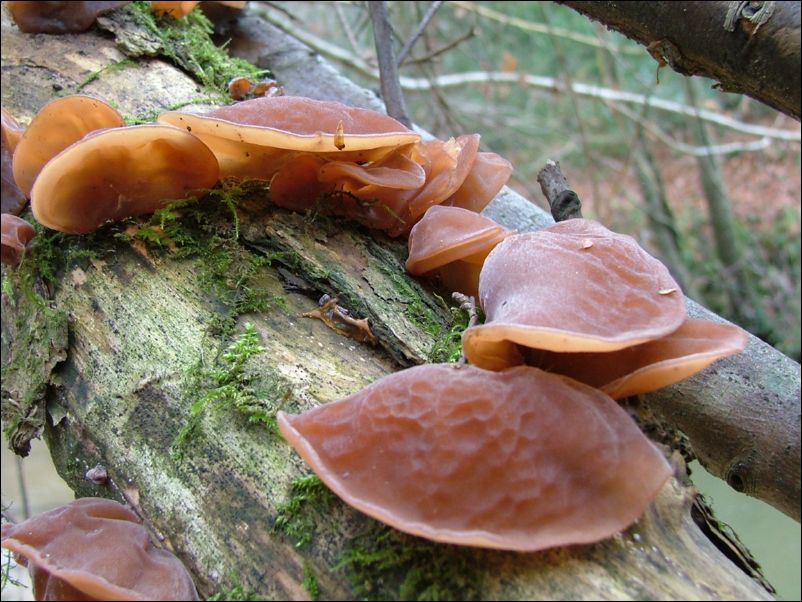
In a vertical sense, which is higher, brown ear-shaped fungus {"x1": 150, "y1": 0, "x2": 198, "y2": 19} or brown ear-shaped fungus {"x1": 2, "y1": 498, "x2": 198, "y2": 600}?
brown ear-shaped fungus {"x1": 150, "y1": 0, "x2": 198, "y2": 19}

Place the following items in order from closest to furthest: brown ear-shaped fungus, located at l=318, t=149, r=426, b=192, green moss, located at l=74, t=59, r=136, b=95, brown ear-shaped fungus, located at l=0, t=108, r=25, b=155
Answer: brown ear-shaped fungus, located at l=318, t=149, r=426, b=192, brown ear-shaped fungus, located at l=0, t=108, r=25, b=155, green moss, located at l=74, t=59, r=136, b=95

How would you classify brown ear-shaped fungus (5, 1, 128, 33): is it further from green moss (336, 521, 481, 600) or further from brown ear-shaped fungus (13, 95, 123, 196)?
green moss (336, 521, 481, 600)

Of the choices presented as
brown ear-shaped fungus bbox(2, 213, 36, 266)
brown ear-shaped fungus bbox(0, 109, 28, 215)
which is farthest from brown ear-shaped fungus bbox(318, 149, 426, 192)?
brown ear-shaped fungus bbox(0, 109, 28, 215)

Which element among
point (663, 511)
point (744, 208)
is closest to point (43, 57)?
point (663, 511)

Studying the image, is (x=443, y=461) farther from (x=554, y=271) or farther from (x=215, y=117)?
(x=215, y=117)

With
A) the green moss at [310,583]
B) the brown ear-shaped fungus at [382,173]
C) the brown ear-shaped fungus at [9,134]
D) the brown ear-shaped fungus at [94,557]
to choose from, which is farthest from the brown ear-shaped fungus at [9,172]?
the green moss at [310,583]

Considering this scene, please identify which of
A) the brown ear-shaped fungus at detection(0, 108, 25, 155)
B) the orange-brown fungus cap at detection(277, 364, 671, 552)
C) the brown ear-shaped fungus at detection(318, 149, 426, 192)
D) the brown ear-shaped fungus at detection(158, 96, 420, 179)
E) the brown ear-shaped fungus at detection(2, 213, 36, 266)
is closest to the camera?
the orange-brown fungus cap at detection(277, 364, 671, 552)
